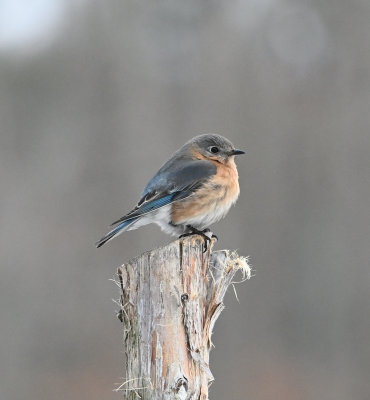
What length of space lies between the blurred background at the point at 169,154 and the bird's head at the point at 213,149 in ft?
18.2

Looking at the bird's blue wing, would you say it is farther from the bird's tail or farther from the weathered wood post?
the weathered wood post

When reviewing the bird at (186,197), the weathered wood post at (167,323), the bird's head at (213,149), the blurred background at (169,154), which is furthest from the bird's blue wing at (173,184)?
the blurred background at (169,154)

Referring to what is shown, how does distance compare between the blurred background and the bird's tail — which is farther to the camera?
the blurred background

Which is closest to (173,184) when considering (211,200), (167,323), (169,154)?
(211,200)

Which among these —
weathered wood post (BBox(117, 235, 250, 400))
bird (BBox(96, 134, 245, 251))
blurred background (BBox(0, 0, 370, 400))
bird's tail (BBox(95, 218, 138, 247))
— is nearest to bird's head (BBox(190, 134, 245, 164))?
bird (BBox(96, 134, 245, 251))

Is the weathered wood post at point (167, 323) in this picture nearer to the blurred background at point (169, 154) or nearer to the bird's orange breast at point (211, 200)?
the bird's orange breast at point (211, 200)

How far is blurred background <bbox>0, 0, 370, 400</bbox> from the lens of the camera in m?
11.9

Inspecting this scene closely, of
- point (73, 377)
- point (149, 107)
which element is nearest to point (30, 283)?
point (73, 377)

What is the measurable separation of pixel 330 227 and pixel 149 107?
418 centimetres

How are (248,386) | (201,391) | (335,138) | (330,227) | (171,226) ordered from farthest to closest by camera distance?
(335,138) → (330,227) → (248,386) → (171,226) → (201,391)

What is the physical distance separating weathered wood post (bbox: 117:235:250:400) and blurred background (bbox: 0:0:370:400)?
7193 millimetres

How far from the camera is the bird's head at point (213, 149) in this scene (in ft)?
19.5

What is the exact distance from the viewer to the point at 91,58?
1814 centimetres

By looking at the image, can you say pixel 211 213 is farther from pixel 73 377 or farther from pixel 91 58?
pixel 91 58
